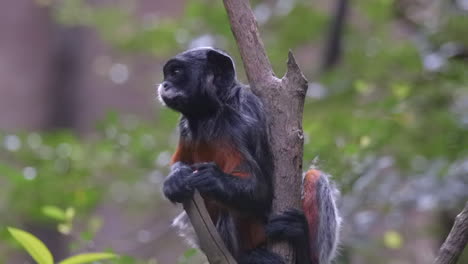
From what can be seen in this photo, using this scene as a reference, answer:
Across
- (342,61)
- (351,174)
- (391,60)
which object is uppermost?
(342,61)

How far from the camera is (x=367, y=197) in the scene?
258 inches

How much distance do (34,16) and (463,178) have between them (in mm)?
13065

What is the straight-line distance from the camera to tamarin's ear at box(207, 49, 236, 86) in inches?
184

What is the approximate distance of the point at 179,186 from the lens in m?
3.91

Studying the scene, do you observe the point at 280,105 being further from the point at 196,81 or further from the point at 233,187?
the point at 196,81

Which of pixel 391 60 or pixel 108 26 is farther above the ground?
pixel 108 26

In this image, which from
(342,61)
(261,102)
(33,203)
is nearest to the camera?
(261,102)

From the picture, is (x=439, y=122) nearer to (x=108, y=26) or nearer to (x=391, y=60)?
(x=391, y=60)

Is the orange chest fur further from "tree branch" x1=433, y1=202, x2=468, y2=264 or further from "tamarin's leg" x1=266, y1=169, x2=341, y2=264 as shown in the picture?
"tree branch" x1=433, y1=202, x2=468, y2=264

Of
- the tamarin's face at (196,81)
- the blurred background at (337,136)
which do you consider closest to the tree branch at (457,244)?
the blurred background at (337,136)

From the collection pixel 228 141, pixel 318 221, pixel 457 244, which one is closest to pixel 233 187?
pixel 228 141

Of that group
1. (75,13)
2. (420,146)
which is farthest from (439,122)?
(75,13)

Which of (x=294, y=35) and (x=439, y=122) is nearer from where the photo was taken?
(x=439, y=122)

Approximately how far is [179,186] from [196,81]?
3.01 ft
